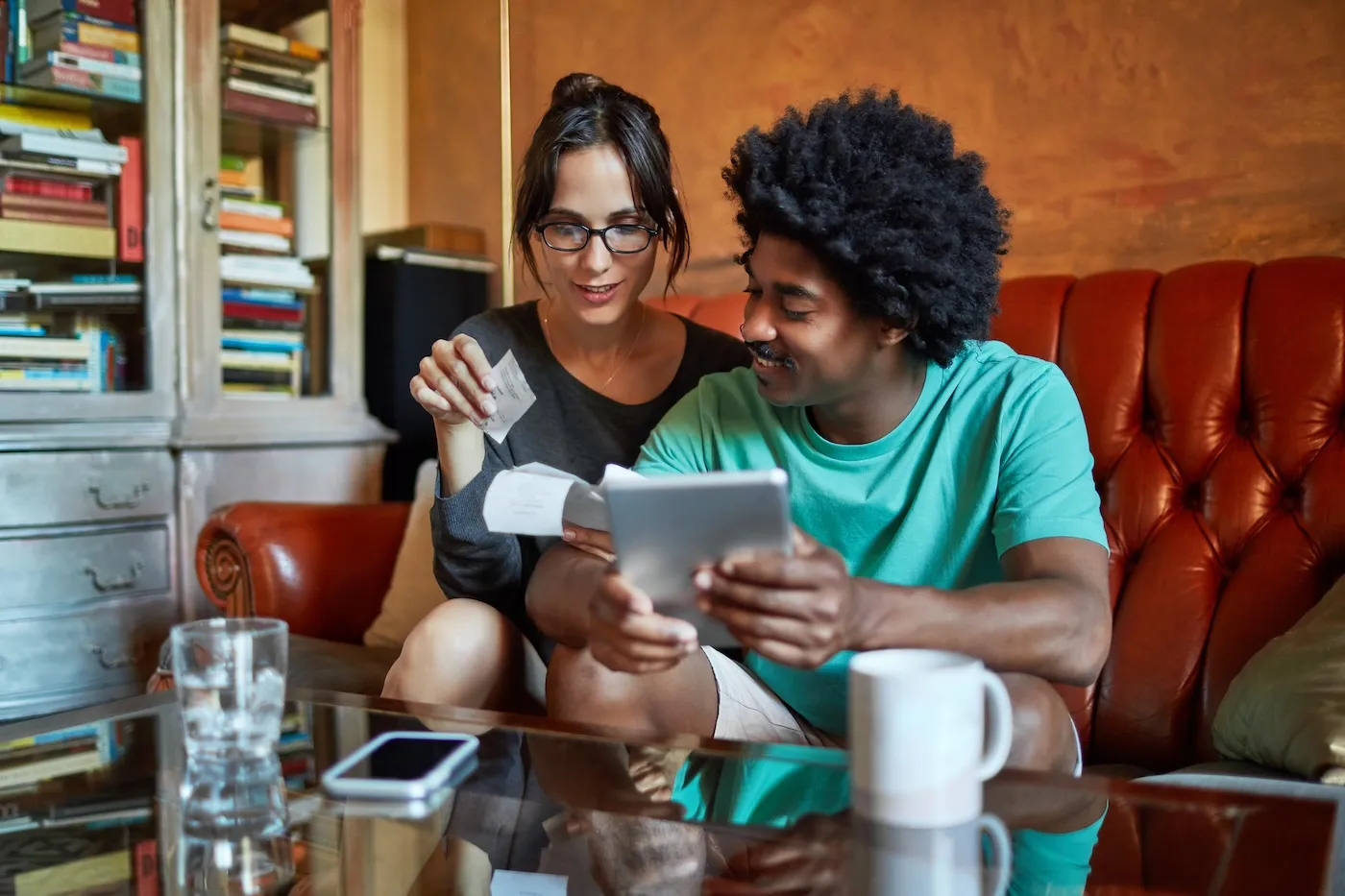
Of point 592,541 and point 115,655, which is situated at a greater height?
point 592,541

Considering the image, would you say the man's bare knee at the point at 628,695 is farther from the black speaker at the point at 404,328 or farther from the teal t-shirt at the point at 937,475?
the black speaker at the point at 404,328

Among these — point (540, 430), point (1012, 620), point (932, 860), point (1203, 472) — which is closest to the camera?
point (932, 860)

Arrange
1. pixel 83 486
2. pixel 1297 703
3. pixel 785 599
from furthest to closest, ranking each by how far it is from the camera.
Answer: pixel 83 486 → pixel 1297 703 → pixel 785 599

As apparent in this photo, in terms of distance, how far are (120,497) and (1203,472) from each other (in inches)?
79.5

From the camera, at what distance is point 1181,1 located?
64.8 inches

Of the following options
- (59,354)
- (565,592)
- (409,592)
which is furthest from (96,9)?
(565,592)

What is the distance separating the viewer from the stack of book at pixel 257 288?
2385mm

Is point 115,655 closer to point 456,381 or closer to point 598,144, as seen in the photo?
point 456,381

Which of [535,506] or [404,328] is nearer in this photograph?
[535,506]

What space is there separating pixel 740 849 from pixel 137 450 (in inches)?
77.0

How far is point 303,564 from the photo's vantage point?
71.2 inches

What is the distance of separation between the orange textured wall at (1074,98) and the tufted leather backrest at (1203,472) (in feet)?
0.96

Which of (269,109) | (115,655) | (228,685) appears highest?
(269,109)

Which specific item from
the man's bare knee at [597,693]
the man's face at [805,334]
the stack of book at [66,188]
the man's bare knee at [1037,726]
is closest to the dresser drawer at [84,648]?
the stack of book at [66,188]
